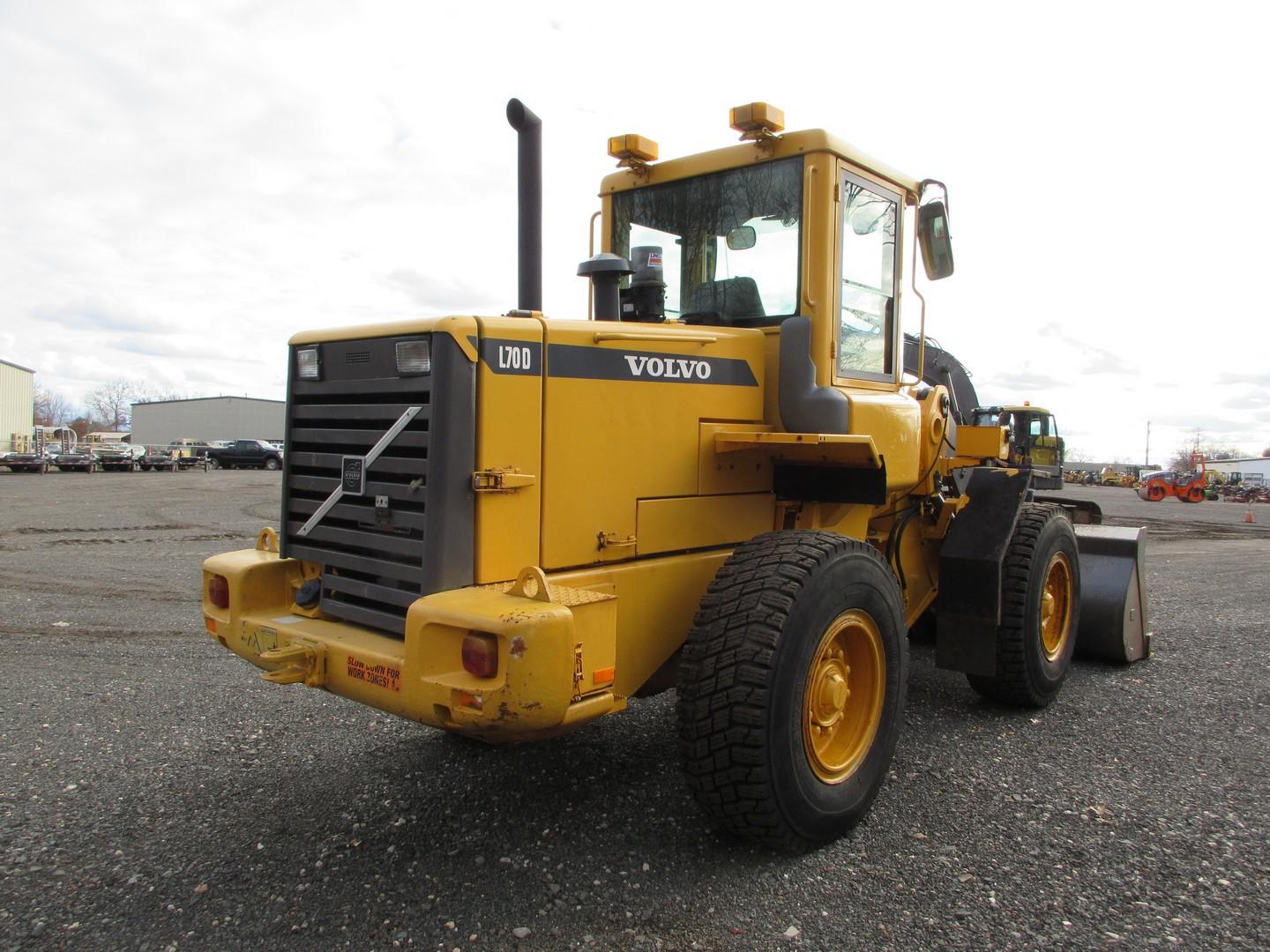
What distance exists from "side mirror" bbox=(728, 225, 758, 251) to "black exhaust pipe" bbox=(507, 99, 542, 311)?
105cm

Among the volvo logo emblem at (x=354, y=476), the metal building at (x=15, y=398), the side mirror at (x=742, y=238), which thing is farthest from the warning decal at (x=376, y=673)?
the metal building at (x=15, y=398)

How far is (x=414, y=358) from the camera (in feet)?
10.7

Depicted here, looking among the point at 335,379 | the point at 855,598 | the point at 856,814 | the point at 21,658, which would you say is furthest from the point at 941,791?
the point at 21,658

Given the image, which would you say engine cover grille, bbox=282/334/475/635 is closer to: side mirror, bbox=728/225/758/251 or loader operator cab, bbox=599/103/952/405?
loader operator cab, bbox=599/103/952/405

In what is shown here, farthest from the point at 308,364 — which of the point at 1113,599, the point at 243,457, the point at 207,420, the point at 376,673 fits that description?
the point at 207,420

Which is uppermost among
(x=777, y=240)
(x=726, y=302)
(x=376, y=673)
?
(x=777, y=240)

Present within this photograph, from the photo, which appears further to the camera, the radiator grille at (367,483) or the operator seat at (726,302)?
the operator seat at (726,302)

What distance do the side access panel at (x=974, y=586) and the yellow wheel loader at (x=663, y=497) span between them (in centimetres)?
2

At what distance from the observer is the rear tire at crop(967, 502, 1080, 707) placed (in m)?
5.11

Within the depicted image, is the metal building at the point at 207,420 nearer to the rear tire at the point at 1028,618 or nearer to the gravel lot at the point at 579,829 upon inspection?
the gravel lot at the point at 579,829

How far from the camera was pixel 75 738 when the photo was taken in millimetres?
4711

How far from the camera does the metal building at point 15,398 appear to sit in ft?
173

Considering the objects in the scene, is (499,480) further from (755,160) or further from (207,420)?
(207,420)

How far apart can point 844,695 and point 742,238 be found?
7.06 ft
